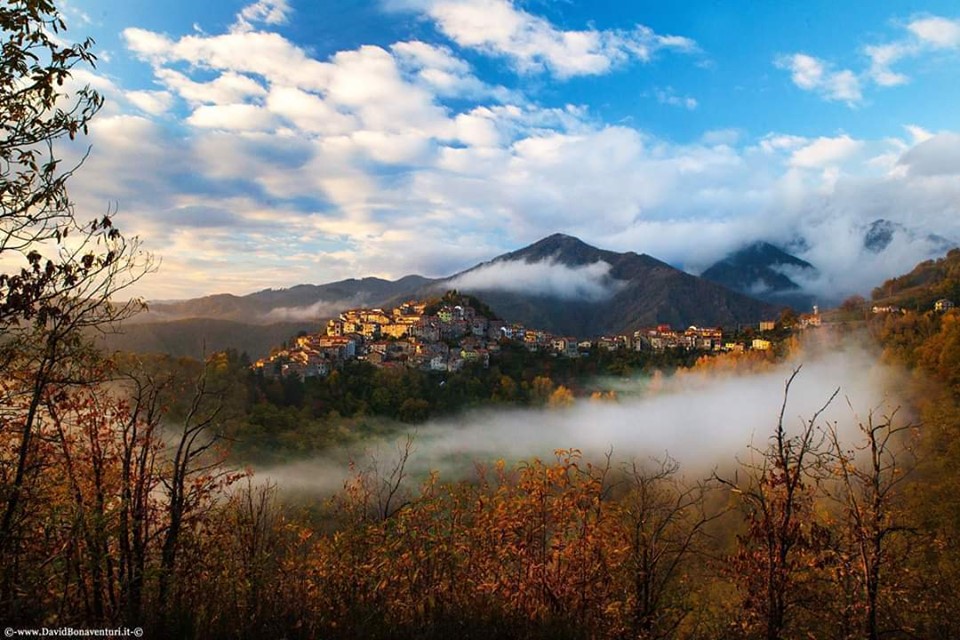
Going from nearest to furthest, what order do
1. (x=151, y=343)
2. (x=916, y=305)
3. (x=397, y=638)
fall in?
1. (x=397, y=638)
2. (x=151, y=343)
3. (x=916, y=305)

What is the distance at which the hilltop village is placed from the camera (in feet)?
259

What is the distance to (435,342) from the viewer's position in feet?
310

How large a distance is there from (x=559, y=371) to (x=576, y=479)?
84.9 meters

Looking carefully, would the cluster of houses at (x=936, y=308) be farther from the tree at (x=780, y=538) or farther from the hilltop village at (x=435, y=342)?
the tree at (x=780, y=538)

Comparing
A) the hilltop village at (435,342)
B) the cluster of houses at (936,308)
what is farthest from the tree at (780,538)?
the cluster of houses at (936,308)

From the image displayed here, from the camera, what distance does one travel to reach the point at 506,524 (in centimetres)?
657

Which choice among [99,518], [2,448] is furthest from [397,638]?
[2,448]

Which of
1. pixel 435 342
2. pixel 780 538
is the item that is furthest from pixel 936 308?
pixel 780 538

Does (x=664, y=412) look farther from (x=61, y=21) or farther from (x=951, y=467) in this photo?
(x=61, y=21)

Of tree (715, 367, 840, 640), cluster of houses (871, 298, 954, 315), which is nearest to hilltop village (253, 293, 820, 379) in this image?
cluster of houses (871, 298, 954, 315)

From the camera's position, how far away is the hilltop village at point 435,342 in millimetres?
78875

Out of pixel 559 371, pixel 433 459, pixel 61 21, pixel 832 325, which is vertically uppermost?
pixel 61 21

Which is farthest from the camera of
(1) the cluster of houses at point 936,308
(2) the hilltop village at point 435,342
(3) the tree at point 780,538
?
(2) the hilltop village at point 435,342

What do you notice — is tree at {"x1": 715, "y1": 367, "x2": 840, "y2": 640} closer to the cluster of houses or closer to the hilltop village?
the hilltop village
